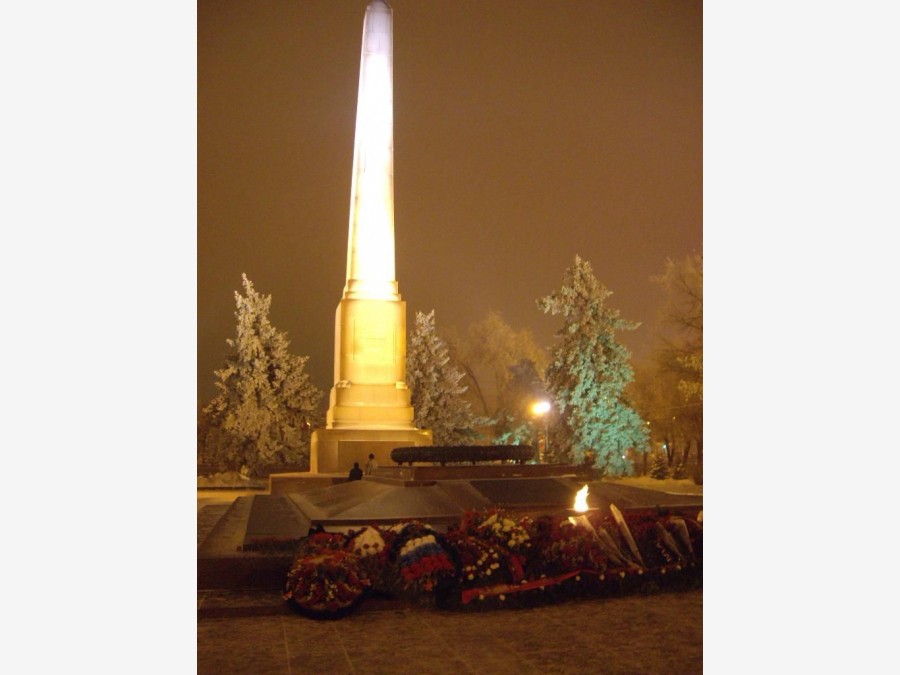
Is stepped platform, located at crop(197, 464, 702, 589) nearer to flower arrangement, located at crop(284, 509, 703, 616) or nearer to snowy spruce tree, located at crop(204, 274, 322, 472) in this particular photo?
flower arrangement, located at crop(284, 509, 703, 616)

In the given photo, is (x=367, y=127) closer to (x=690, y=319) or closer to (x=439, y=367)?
(x=690, y=319)

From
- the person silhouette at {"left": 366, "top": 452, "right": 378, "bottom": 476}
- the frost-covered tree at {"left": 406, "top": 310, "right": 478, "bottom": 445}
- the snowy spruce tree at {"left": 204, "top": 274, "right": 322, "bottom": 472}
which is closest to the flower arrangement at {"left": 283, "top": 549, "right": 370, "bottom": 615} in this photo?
the person silhouette at {"left": 366, "top": 452, "right": 378, "bottom": 476}

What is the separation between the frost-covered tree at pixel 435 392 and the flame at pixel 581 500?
2085cm

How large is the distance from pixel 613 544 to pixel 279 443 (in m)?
26.0

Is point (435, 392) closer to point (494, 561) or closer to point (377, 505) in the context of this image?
point (377, 505)

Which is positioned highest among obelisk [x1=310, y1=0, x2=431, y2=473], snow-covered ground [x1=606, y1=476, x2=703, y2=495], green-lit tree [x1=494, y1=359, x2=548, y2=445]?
obelisk [x1=310, y1=0, x2=431, y2=473]

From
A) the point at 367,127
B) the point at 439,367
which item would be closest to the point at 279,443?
the point at 439,367

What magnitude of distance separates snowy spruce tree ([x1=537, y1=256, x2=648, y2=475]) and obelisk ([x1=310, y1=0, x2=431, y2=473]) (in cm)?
1358

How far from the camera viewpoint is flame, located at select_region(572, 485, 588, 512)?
14219 mm

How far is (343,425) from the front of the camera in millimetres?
21422

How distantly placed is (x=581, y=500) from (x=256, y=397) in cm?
2140

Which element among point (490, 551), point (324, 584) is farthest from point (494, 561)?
point (324, 584)

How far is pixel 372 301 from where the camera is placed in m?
21.8

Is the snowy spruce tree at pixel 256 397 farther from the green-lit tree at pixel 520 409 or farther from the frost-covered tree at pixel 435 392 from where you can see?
the green-lit tree at pixel 520 409
